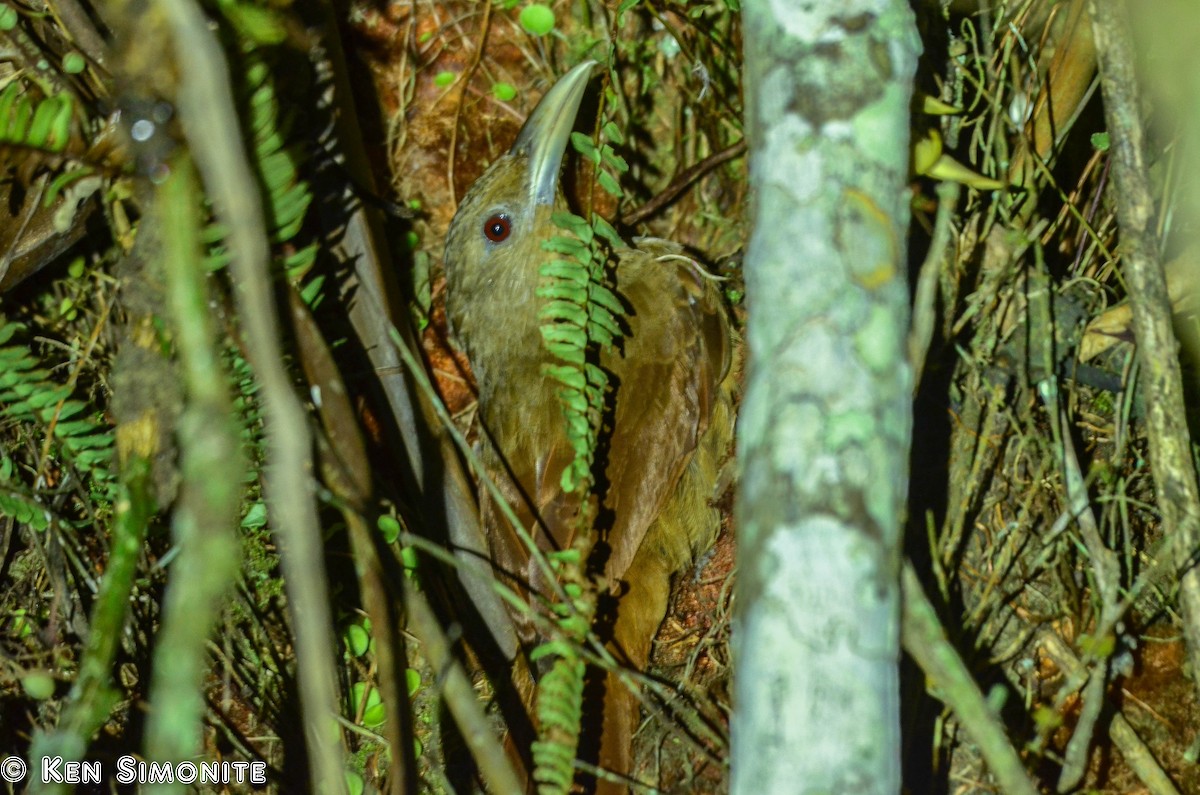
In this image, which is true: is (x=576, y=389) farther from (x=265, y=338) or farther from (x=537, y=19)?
(x=537, y=19)

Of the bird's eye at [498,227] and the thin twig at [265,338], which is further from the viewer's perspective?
the bird's eye at [498,227]

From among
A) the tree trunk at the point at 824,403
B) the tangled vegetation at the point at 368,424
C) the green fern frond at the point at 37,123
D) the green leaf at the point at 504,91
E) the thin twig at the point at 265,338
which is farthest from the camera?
the green leaf at the point at 504,91

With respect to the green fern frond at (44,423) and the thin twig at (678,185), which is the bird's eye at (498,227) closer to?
the thin twig at (678,185)

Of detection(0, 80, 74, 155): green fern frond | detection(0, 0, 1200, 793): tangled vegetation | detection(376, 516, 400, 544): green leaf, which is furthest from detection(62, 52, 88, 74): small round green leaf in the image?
detection(376, 516, 400, 544): green leaf

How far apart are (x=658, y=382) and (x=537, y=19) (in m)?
1.42

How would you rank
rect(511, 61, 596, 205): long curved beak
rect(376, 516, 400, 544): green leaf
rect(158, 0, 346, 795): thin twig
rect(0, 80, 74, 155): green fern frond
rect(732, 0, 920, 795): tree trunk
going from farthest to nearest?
rect(511, 61, 596, 205): long curved beak < rect(376, 516, 400, 544): green leaf < rect(0, 80, 74, 155): green fern frond < rect(158, 0, 346, 795): thin twig < rect(732, 0, 920, 795): tree trunk

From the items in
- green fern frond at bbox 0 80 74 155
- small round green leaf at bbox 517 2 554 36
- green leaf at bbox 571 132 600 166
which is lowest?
green fern frond at bbox 0 80 74 155

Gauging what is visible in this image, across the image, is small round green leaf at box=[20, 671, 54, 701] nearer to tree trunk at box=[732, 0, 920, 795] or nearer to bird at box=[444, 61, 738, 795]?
bird at box=[444, 61, 738, 795]

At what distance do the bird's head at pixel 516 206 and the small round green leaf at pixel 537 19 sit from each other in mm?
323

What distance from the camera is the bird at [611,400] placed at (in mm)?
3238

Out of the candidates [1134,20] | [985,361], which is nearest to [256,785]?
[985,361]

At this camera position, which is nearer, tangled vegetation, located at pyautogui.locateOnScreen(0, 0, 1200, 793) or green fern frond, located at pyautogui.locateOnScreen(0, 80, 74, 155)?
tangled vegetation, located at pyautogui.locateOnScreen(0, 0, 1200, 793)

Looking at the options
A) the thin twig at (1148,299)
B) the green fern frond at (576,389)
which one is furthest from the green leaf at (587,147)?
the thin twig at (1148,299)

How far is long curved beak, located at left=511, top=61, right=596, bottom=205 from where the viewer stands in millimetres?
3420
